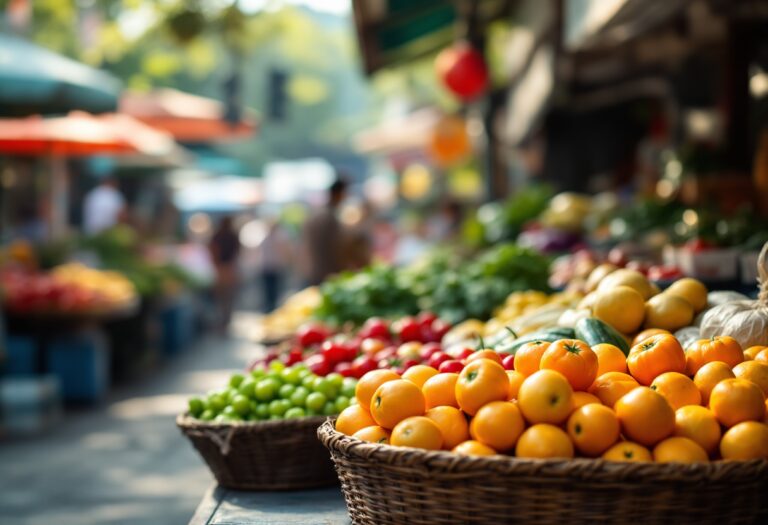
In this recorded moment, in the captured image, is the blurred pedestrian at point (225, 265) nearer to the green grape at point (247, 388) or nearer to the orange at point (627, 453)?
the green grape at point (247, 388)

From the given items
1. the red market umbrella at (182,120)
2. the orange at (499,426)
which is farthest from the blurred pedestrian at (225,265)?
the orange at (499,426)

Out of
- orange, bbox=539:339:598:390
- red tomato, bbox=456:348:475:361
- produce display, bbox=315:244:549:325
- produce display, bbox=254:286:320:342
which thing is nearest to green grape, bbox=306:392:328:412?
red tomato, bbox=456:348:475:361

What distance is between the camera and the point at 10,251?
12.1 meters

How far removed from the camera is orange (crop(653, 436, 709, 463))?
2355 mm

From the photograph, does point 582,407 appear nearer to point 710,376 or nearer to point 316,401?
point 710,376

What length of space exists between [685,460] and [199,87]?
50793mm

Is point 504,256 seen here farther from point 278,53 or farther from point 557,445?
point 278,53

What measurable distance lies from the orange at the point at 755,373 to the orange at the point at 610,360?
1.02 feet

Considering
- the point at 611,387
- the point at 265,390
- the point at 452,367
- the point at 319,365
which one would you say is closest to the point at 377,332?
the point at 319,365

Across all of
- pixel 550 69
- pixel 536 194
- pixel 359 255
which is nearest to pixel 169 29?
pixel 359 255

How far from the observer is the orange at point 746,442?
2.38m

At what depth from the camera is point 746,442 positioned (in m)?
2.40

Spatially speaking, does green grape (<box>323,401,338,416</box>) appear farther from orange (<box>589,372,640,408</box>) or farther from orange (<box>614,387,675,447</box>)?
orange (<box>614,387,675,447</box>)

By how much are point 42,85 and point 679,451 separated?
294 inches
